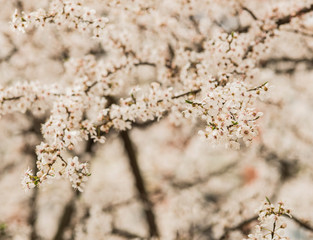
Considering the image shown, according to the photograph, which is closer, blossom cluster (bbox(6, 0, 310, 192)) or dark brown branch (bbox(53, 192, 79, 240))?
blossom cluster (bbox(6, 0, 310, 192))

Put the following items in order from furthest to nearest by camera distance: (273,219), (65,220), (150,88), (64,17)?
(65,220) < (150,88) < (64,17) < (273,219)

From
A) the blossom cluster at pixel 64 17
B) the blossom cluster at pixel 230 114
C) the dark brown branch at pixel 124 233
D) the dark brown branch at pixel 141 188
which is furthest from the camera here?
the dark brown branch at pixel 141 188

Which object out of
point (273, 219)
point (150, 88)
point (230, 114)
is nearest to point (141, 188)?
point (150, 88)

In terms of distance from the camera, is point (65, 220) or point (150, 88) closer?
point (150, 88)

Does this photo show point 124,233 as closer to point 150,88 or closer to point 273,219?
point 150,88


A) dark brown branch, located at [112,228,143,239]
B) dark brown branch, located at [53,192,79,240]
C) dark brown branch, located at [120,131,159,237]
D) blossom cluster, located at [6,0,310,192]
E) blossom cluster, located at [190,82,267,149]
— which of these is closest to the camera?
blossom cluster, located at [190,82,267,149]

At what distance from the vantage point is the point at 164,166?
14.9m

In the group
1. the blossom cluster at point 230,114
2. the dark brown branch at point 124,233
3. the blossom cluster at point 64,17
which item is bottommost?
the blossom cluster at point 230,114

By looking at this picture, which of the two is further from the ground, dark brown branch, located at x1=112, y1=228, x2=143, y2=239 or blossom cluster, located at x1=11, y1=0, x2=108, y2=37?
blossom cluster, located at x1=11, y1=0, x2=108, y2=37

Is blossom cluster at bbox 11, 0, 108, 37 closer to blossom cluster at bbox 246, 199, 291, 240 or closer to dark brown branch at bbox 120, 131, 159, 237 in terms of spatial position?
blossom cluster at bbox 246, 199, 291, 240

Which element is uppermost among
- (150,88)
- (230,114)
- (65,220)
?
(65,220)

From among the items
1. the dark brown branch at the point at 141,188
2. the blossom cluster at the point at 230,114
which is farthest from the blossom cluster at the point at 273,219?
the dark brown branch at the point at 141,188

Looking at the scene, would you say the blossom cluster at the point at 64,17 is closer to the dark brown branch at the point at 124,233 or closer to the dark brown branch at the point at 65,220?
the dark brown branch at the point at 124,233

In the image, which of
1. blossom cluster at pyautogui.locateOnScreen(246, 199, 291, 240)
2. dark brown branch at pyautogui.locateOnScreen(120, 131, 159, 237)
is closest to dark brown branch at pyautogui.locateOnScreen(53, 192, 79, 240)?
dark brown branch at pyautogui.locateOnScreen(120, 131, 159, 237)
